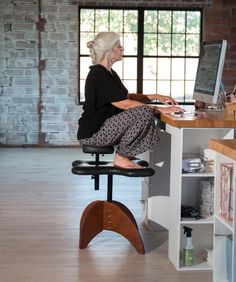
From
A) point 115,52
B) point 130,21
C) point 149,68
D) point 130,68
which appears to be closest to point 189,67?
point 149,68

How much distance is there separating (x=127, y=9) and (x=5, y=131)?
107 inches

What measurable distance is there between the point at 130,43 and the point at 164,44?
0.55 m

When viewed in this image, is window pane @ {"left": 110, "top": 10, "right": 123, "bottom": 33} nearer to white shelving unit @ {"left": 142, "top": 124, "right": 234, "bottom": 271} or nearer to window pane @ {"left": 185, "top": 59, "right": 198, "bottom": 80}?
window pane @ {"left": 185, "top": 59, "right": 198, "bottom": 80}

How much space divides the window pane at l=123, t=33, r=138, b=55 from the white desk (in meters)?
5.20

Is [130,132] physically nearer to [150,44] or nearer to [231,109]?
[231,109]

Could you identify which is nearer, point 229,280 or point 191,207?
point 229,280

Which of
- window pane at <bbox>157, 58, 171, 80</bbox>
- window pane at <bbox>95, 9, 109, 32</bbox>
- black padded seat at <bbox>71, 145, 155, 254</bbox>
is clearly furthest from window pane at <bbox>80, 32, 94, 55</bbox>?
black padded seat at <bbox>71, 145, 155, 254</bbox>

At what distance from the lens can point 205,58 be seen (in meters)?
4.23

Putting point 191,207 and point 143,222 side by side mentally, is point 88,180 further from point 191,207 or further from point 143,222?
point 191,207

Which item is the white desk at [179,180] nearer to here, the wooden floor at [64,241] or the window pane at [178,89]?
the wooden floor at [64,241]

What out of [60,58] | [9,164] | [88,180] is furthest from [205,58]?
[60,58]

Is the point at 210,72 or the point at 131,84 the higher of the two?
the point at 210,72

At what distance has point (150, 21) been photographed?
31.6ft

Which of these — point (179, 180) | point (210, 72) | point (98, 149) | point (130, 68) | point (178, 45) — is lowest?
point (179, 180)
